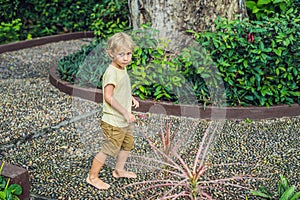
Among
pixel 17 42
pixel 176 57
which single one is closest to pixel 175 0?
pixel 176 57

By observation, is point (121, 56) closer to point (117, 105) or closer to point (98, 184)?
point (117, 105)

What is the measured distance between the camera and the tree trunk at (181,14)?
574cm

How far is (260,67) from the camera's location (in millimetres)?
5270

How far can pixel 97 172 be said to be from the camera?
371 centimetres

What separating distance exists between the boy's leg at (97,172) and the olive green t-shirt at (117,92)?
0.31m

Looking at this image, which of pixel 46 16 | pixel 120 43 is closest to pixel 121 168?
pixel 120 43

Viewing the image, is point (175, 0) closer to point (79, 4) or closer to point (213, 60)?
point (213, 60)

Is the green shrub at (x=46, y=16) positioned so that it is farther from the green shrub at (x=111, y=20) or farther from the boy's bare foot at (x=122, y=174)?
the boy's bare foot at (x=122, y=174)

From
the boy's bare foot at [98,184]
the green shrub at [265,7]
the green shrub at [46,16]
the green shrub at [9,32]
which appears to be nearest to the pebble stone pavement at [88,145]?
the boy's bare foot at [98,184]

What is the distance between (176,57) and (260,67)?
1.05 m

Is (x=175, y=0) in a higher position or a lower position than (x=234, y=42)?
higher

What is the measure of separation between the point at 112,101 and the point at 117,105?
5cm

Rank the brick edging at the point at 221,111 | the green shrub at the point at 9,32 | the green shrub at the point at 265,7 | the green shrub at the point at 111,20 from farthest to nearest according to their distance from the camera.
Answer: the green shrub at the point at 9,32
the green shrub at the point at 111,20
the green shrub at the point at 265,7
the brick edging at the point at 221,111

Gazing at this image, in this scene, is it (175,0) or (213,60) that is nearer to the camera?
(213,60)
